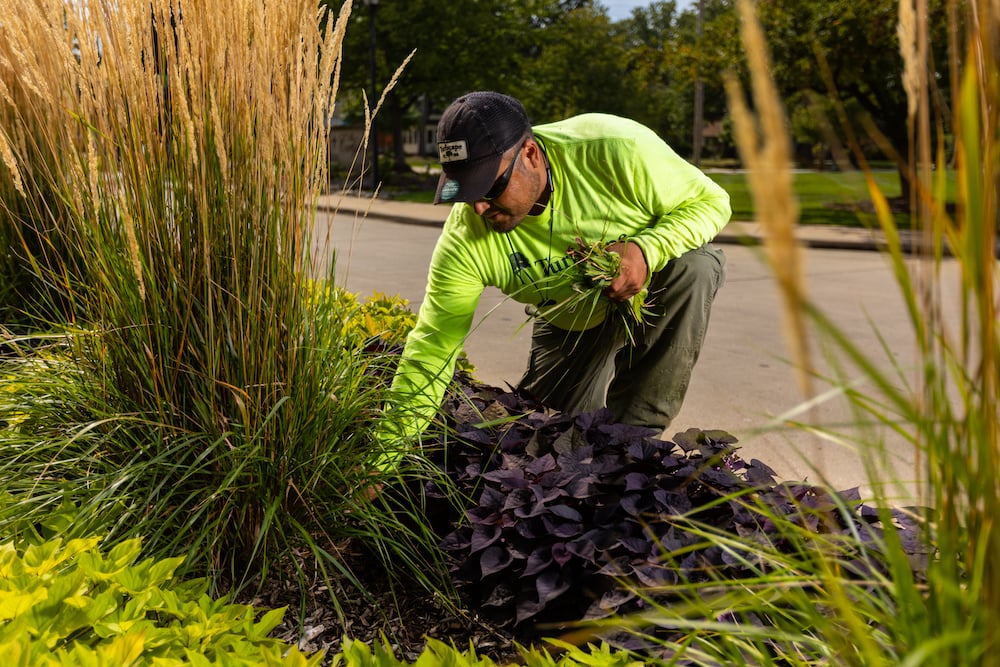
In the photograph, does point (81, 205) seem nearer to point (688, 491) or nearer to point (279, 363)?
point (279, 363)

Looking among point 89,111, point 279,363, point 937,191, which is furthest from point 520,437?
point 937,191

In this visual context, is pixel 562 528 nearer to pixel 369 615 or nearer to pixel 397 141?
pixel 369 615

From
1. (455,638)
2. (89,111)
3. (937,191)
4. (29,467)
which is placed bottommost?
(455,638)

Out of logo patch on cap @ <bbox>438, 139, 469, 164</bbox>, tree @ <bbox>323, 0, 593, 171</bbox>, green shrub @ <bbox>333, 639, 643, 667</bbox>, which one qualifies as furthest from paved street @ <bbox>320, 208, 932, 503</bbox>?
tree @ <bbox>323, 0, 593, 171</bbox>

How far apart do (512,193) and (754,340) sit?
15.0ft

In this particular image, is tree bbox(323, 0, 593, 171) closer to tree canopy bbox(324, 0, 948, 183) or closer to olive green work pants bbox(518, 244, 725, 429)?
tree canopy bbox(324, 0, 948, 183)

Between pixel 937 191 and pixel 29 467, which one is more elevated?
pixel 937 191

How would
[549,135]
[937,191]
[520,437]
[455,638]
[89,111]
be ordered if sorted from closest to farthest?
[937,191] < [455,638] < [89,111] < [520,437] < [549,135]

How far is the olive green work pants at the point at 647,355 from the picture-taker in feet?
11.4

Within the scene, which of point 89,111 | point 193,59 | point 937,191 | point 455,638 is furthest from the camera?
point 89,111

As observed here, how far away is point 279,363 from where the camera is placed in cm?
248

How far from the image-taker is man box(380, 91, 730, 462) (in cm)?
301

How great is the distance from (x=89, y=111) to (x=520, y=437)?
4.93ft

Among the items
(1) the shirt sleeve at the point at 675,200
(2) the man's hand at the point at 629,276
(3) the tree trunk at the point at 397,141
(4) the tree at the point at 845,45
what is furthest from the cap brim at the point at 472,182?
(3) the tree trunk at the point at 397,141
